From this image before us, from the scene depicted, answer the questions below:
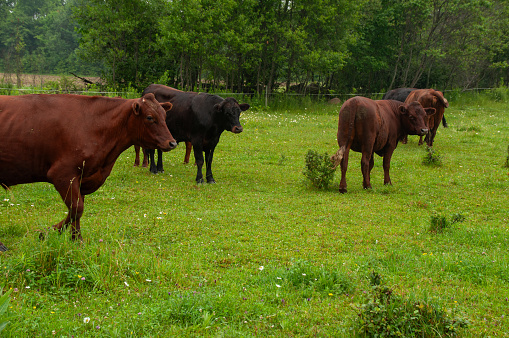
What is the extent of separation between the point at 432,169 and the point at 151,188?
306 inches

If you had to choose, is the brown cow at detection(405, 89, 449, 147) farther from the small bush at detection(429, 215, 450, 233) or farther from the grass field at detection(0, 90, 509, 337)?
the small bush at detection(429, 215, 450, 233)

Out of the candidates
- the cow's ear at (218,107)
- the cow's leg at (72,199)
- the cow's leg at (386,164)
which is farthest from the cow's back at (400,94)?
the cow's leg at (72,199)

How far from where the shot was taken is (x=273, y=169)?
489 inches

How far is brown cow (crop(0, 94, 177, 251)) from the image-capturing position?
5496 mm

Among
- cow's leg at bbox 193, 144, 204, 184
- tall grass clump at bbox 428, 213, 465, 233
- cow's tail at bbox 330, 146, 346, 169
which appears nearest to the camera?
tall grass clump at bbox 428, 213, 465, 233

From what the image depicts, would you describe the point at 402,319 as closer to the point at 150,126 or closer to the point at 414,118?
the point at 150,126

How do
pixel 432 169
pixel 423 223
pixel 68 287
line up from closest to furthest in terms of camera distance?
1. pixel 68 287
2. pixel 423 223
3. pixel 432 169

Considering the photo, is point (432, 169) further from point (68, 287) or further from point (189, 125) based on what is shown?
point (68, 287)

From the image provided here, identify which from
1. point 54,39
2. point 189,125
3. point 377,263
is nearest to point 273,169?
point 189,125

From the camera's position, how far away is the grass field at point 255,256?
13.2 ft

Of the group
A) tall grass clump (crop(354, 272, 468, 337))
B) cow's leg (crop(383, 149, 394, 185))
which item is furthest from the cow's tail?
tall grass clump (crop(354, 272, 468, 337))

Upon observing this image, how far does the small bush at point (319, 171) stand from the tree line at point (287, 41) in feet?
57.9

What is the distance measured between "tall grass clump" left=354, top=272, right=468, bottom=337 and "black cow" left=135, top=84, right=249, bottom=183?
7.14 m

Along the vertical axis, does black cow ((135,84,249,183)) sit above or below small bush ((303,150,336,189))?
above
